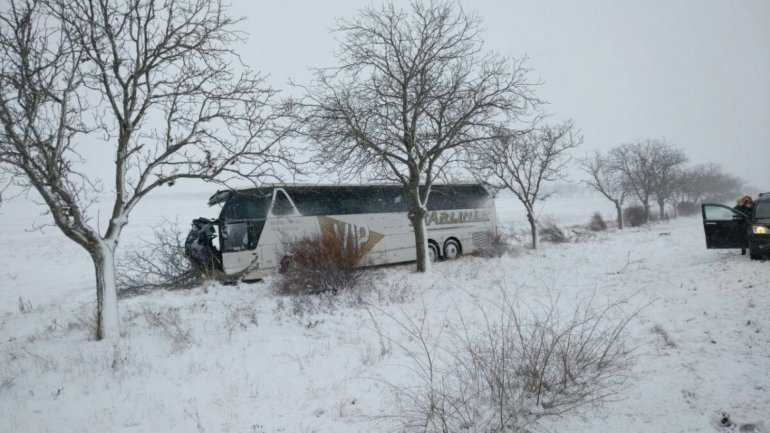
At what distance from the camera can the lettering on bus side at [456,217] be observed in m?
16.1

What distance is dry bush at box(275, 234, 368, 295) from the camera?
8297 millimetres

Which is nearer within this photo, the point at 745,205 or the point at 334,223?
the point at 745,205

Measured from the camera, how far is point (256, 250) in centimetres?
1176

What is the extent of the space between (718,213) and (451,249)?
9.07 m

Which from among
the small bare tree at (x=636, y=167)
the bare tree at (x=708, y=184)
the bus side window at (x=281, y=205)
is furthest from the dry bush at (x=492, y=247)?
the bare tree at (x=708, y=184)

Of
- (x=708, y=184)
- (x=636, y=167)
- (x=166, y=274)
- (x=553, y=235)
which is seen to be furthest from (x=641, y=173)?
(x=166, y=274)

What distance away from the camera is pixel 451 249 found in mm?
16625

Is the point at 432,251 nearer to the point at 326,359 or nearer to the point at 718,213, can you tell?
the point at 718,213

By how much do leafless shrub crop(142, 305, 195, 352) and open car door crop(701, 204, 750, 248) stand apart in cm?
1248

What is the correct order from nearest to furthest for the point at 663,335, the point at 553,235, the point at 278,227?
the point at 663,335 → the point at 278,227 → the point at 553,235

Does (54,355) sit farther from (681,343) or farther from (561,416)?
(681,343)

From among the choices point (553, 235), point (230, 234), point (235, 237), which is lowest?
point (553, 235)

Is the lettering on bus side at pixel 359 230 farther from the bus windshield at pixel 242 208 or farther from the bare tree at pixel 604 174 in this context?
the bare tree at pixel 604 174

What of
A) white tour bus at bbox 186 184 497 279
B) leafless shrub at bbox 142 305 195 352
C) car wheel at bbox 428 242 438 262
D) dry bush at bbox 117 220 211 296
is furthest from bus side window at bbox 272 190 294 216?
car wheel at bbox 428 242 438 262
